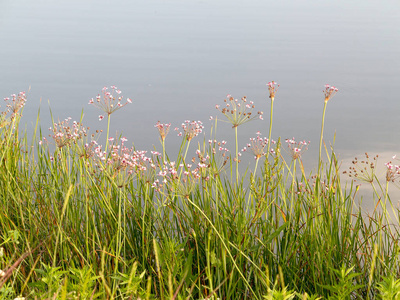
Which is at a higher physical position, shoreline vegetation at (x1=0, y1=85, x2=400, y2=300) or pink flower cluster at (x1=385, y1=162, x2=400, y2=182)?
pink flower cluster at (x1=385, y1=162, x2=400, y2=182)

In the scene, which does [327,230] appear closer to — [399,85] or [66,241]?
[66,241]

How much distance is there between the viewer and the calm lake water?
643 centimetres

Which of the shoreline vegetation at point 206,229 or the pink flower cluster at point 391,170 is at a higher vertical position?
the pink flower cluster at point 391,170

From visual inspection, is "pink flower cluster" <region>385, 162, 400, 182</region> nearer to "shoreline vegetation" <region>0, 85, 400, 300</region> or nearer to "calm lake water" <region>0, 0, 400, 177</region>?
"shoreline vegetation" <region>0, 85, 400, 300</region>

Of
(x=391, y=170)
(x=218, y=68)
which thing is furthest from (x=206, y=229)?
(x=218, y=68)

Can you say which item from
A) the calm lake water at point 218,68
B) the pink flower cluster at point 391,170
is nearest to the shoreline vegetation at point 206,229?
the pink flower cluster at point 391,170

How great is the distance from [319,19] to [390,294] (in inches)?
541

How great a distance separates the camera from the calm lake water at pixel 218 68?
21.1 ft

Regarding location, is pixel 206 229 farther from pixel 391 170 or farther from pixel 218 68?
pixel 218 68

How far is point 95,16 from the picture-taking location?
54.2ft

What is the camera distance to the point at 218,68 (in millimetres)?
9117

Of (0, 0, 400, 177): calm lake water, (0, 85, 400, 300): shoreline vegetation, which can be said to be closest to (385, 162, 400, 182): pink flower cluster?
(0, 85, 400, 300): shoreline vegetation

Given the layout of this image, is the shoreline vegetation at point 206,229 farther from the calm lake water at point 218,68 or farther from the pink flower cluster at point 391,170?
the calm lake water at point 218,68

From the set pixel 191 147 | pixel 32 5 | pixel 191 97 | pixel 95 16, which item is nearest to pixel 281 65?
pixel 191 97
